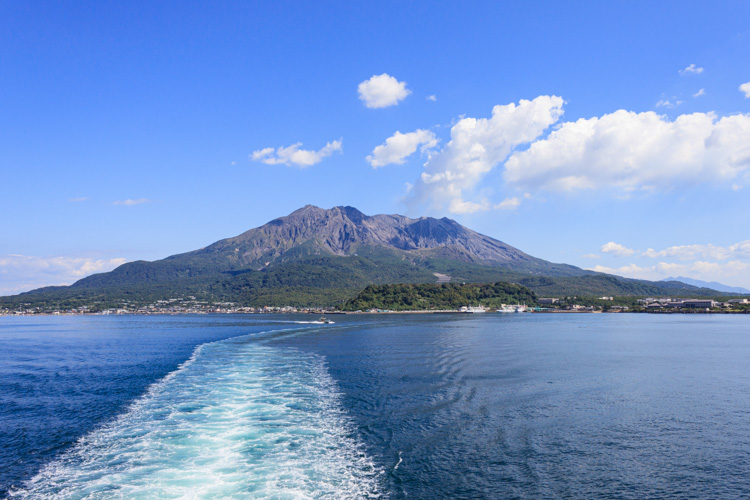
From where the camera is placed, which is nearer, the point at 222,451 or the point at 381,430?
the point at 222,451

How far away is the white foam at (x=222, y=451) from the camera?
15227 mm

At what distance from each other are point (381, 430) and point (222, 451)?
25.4 feet

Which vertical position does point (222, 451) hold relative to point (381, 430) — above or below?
above

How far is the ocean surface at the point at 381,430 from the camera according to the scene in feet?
51.5

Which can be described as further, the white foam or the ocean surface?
the ocean surface

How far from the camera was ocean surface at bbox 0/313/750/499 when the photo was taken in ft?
51.5

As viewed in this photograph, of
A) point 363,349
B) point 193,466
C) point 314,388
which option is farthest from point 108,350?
point 193,466

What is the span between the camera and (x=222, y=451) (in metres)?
18.9

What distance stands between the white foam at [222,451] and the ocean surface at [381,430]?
95mm

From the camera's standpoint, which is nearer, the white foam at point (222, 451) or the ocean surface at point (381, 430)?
the white foam at point (222, 451)

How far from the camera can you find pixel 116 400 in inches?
1158

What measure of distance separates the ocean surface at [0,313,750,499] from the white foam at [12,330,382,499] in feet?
0.31

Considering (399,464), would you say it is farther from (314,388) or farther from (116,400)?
(116,400)

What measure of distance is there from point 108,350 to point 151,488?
185 ft
